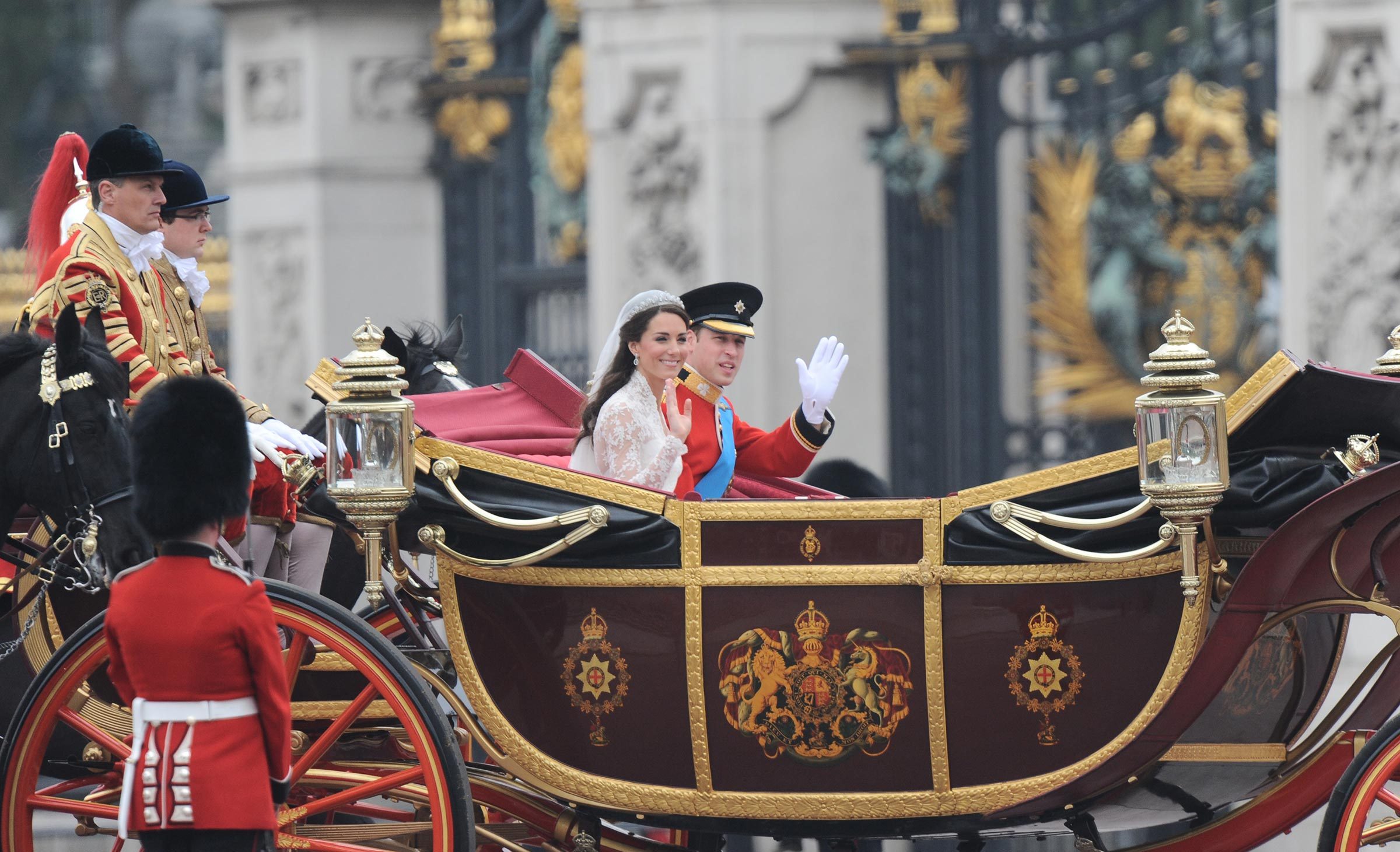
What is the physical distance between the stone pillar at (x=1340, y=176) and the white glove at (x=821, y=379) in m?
2.92

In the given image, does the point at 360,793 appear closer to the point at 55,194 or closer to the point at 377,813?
the point at 377,813

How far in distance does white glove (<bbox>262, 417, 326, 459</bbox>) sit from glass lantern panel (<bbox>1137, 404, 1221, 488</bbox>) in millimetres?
1805

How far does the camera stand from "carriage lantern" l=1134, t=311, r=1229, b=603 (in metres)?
4.45

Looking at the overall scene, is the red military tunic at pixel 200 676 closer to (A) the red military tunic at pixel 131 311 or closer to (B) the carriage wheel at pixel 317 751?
(B) the carriage wheel at pixel 317 751

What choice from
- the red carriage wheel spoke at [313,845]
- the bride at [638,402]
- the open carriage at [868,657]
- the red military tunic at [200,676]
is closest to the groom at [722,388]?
the bride at [638,402]

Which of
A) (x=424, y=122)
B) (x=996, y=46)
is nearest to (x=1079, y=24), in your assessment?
(x=996, y=46)

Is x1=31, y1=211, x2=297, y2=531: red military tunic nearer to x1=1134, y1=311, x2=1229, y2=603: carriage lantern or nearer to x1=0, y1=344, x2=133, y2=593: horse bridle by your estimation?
x1=0, y1=344, x2=133, y2=593: horse bridle

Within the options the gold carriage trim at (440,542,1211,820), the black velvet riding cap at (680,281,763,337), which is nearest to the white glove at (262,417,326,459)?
the gold carriage trim at (440,542,1211,820)

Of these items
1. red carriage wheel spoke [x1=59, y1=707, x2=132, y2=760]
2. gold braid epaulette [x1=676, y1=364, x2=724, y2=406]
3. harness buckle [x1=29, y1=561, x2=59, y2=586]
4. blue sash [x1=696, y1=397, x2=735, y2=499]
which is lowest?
red carriage wheel spoke [x1=59, y1=707, x2=132, y2=760]

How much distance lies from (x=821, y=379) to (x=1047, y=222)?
13.9 feet

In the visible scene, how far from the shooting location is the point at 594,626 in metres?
4.86

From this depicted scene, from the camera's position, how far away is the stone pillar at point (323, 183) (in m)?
A: 11.6

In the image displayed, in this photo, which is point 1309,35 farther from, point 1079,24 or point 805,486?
point 805,486

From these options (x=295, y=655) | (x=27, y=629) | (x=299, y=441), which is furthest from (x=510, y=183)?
(x=295, y=655)
